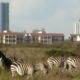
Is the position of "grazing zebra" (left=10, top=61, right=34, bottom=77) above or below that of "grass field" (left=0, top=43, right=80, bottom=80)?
above

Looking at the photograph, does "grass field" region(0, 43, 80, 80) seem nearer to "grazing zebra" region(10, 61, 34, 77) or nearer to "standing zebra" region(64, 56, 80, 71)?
"grazing zebra" region(10, 61, 34, 77)

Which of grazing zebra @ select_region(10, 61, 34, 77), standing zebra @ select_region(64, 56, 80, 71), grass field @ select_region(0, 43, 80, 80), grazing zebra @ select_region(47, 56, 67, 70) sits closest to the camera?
grass field @ select_region(0, 43, 80, 80)

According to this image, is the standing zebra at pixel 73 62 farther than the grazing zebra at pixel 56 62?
Yes

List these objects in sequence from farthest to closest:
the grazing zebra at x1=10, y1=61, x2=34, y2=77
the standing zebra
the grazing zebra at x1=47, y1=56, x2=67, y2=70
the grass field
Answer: the standing zebra
the grazing zebra at x1=47, y1=56, x2=67, y2=70
the grazing zebra at x1=10, y1=61, x2=34, y2=77
the grass field

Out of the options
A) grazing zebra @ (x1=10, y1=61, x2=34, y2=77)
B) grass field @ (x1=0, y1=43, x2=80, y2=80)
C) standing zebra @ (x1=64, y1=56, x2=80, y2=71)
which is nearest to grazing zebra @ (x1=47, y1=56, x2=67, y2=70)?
standing zebra @ (x1=64, y1=56, x2=80, y2=71)

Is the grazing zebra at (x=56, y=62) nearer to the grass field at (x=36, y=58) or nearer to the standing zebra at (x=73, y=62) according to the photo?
the standing zebra at (x=73, y=62)

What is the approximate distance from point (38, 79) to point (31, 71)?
14.0 feet

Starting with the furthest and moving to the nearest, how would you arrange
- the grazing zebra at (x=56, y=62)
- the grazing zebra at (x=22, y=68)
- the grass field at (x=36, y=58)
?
the grazing zebra at (x=56, y=62) → the grazing zebra at (x=22, y=68) → the grass field at (x=36, y=58)

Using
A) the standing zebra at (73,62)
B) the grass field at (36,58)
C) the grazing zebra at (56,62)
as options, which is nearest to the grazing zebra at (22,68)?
the grass field at (36,58)

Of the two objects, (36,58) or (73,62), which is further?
(36,58)

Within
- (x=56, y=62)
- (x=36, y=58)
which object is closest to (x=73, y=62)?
(x=56, y=62)

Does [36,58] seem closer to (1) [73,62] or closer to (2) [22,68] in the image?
(1) [73,62]

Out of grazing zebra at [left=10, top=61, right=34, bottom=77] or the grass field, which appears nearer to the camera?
the grass field

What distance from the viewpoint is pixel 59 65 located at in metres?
24.5
